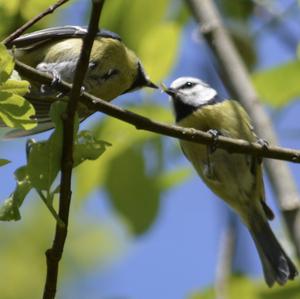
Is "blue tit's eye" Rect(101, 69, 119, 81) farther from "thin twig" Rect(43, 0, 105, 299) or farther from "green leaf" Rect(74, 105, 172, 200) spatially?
"thin twig" Rect(43, 0, 105, 299)

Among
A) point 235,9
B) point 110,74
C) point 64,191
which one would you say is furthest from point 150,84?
point 64,191

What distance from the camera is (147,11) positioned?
296cm

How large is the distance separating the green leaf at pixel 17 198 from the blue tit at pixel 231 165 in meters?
1.78

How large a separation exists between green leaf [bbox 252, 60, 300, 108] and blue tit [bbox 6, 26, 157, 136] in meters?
0.54

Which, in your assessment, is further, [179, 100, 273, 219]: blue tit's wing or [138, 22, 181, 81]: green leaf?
[179, 100, 273, 219]: blue tit's wing

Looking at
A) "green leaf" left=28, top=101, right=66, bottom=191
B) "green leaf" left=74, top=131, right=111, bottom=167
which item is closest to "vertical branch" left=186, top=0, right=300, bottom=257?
"green leaf" left=74, top=131, right=111, bottom=167

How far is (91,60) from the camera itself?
3.47m

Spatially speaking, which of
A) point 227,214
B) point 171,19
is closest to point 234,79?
point 171,19

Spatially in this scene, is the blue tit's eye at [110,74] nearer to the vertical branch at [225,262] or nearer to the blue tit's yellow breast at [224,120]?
the blue tit's yellow breast at [224,120]

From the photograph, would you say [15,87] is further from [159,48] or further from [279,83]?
[279,83]

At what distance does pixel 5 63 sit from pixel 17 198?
38 cm

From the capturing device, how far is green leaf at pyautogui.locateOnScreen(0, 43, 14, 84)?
68.1 inches

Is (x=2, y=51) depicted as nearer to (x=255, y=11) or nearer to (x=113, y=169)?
(x=113, y=169)

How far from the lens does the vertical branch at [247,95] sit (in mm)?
3158
